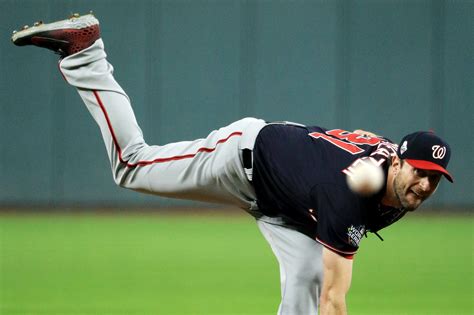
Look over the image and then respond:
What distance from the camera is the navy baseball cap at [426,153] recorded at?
4.14 metres

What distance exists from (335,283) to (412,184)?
1.97ft

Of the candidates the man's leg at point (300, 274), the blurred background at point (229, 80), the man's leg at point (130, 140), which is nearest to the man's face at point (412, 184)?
the man's leg at point (300, 274)

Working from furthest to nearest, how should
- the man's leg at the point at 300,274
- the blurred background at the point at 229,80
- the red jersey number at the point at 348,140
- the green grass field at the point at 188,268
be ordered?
the blurred background at the point at 229,80 → the green grass field at the point at 188,268 → the man's leg at the point at 300,274 → the red jersey number at the point at 348,140

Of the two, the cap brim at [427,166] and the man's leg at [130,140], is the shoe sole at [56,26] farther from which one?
the cap brim at [427,166]

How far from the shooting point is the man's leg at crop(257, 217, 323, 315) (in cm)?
489

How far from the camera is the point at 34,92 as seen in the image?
12.7 m

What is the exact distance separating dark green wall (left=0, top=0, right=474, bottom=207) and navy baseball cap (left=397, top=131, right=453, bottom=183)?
8.64 meters

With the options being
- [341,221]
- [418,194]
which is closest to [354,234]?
[341,221]

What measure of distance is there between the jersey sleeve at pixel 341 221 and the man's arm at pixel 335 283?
4 centimetres

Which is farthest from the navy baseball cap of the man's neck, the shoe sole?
the shoe sole

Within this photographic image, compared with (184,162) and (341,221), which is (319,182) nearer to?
(341,221)

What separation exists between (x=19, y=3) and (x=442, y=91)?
623 cm

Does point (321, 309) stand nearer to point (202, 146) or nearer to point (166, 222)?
point (202, 146)

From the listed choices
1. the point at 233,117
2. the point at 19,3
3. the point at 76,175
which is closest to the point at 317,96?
the point at 233,117
